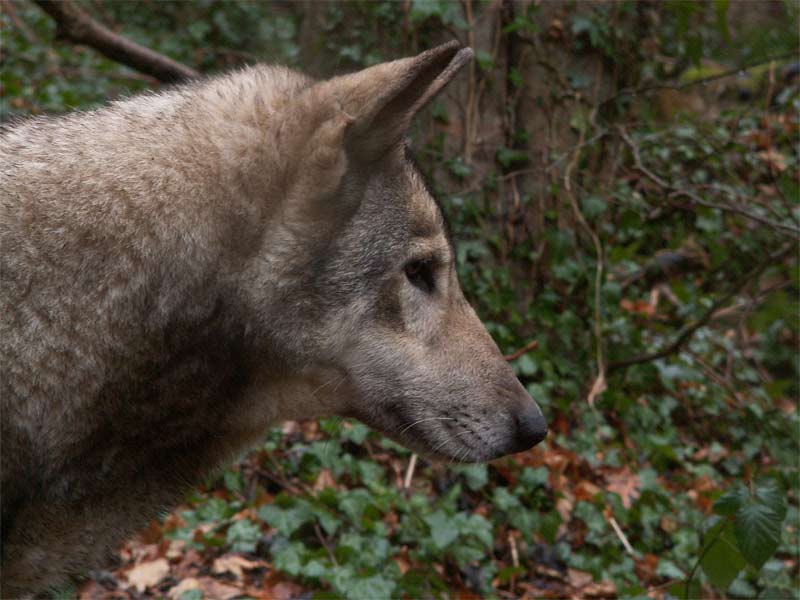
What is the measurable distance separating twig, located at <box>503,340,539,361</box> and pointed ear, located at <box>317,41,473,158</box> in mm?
3337

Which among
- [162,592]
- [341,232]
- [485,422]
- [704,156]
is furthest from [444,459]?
[704,156]

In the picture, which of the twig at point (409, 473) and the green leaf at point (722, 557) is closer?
the green leaf at point (722, 557)

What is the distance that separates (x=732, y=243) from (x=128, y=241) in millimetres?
6147

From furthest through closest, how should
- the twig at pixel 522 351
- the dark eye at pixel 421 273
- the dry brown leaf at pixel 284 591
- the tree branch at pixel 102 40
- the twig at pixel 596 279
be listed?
1. the twig at pixel 596 279
2. the twig at pixel 522 351
3. the tree branch at pixel 102 40
4. the dry brown leaf at pixel 284 591
5. the dark eye at pixel 421 273

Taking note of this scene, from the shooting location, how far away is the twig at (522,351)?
20.1ft

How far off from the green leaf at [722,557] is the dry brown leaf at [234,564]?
7.67 ft

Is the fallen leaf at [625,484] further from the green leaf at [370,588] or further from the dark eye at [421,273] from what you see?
the dark eye at [421,273]

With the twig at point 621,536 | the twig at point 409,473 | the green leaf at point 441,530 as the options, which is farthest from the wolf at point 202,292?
the twig at point 621,536

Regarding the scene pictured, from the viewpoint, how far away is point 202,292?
2826 millimetres

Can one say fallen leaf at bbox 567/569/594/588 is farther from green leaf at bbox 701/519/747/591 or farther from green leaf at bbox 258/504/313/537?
green leaf at bbox 258/504/313/537

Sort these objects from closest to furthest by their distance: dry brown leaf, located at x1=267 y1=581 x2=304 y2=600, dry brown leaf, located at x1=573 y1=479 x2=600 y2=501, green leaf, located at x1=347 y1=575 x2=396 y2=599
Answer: green leaf, located at x1=347 y1=575 x2=396 y2=599 < dry brown leaf, located at x1=267 y1=581 x2=304 y2=600 < dry brown leaf, located at x1=573 y1=479 x2=600 y2=501

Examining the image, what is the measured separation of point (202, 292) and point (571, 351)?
14.5 ft

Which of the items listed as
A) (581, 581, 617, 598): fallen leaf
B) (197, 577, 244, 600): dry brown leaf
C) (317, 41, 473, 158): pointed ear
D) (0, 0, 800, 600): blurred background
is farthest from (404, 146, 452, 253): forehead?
(581, 581, 617, 598): fallen leaf

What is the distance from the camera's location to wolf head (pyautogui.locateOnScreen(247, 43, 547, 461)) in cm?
288
